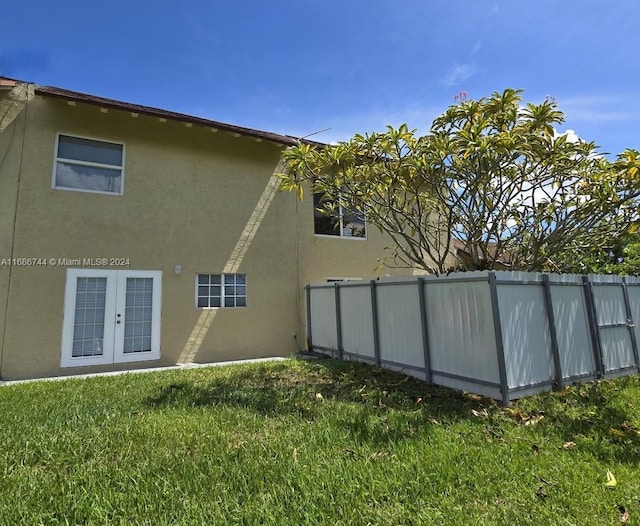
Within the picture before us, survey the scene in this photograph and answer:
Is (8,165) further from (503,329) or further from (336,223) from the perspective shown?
(503,329)

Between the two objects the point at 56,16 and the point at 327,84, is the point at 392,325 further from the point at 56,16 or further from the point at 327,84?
the point at 56,16

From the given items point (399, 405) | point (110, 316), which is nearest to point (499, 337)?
point (399, 405)

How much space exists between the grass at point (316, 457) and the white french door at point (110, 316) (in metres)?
2.36

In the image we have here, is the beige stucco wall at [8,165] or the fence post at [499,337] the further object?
the beige stucco wall at [8,165]

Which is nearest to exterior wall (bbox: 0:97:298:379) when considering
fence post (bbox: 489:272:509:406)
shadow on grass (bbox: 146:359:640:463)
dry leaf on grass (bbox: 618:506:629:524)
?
shadow on grass (bbox: 146:359:640:463)

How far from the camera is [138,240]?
32.1 ft

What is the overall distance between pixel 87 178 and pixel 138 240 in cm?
195

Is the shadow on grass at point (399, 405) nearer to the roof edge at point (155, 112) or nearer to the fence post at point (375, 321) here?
the fence post at point (375, 321)

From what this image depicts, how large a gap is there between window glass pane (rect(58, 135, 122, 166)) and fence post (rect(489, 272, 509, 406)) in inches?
371

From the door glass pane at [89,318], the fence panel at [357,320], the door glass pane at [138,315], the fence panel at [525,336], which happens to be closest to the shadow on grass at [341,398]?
the fence panel at [525,336]

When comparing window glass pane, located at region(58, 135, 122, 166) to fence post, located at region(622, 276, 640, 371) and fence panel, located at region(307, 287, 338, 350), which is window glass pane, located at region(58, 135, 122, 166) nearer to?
fence panel, located at region(307, 287, 338, 350)

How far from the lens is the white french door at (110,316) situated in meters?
8.84

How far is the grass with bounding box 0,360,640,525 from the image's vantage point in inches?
116

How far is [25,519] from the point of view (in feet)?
9.28
